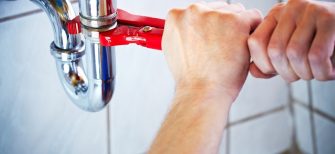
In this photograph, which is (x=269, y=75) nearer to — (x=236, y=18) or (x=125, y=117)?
(x=236, y=18)

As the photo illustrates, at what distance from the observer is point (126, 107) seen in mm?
733

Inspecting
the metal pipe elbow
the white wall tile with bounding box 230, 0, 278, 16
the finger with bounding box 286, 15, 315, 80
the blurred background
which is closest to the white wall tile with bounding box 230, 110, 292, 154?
the blurred background

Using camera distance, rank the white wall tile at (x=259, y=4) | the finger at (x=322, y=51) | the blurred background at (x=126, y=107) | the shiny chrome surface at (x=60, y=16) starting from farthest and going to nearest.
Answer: the white wall tile at (x=259, y=4)
the blurred background at (x=126, y=107)
the shiny chrome surface at (x=60, y=16)
the finger at (x=322, y=51)

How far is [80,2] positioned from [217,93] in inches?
5.6

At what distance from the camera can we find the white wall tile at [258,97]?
Result: 2.82 feet

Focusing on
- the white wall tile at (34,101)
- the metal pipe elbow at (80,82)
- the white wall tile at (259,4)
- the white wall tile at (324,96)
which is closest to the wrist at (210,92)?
the metal pipe elbow at (80,82)

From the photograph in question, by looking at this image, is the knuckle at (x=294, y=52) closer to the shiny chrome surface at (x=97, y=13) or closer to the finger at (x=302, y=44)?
the finger at (x=302, y=44)

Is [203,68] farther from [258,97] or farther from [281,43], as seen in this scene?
[258,97]

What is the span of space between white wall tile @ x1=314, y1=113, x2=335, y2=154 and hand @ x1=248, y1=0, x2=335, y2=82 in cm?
50

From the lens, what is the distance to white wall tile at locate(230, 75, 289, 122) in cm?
86

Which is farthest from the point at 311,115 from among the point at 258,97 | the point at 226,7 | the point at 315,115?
the point at 226,7

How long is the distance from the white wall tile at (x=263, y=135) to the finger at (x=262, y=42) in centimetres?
43

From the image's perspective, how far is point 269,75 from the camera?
47cm

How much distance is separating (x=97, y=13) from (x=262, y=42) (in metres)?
0.14
